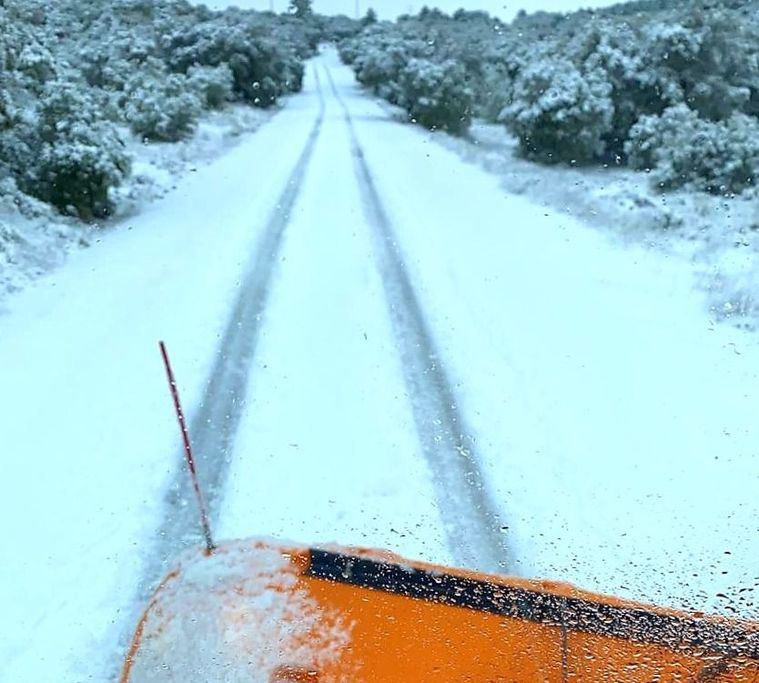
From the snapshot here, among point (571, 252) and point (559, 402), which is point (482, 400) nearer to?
point (559, 402)

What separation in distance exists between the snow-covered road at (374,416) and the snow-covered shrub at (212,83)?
1677 cm

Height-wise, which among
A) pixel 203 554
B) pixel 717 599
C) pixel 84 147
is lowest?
pixel 717 599

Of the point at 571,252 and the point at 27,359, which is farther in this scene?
the point at 571,252

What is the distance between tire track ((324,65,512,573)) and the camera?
5.43 metres

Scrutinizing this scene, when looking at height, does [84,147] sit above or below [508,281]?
above

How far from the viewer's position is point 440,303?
388 inches

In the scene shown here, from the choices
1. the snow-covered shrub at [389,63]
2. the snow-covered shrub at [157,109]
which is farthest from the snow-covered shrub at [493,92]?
the snow-covered shrub at [157,109]

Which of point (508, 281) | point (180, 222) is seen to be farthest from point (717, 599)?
point (180, 222)

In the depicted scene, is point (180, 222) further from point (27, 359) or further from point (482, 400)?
point (482, 400)

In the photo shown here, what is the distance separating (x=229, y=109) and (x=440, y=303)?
22.5m

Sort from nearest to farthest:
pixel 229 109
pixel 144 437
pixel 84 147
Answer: pixel 144 437 < pixel 84 147 < pixel 229 109

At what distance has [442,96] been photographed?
90.9 feet

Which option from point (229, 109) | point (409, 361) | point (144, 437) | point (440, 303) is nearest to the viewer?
point (144, 437)

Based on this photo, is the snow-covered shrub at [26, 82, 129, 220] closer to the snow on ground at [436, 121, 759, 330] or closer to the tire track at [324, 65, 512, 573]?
the tire track at [324, 65, 512, 573]
